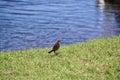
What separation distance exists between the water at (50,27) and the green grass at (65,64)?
22.7 feet

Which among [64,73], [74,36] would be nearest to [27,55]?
[64,73]

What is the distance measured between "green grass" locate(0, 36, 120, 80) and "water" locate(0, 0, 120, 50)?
6.92 metres

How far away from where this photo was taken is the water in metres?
23.9

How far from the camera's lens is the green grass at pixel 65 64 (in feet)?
37.9

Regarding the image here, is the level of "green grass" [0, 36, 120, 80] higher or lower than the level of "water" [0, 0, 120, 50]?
higher

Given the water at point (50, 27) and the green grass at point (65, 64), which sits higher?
the green grass at point (65, 64)

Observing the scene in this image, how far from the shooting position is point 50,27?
30125 mm

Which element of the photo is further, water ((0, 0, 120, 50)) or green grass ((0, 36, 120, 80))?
water ((0, 0, 120, 50))

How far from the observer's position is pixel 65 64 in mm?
12930

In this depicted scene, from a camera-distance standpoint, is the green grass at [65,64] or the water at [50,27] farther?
the water at [50,27]

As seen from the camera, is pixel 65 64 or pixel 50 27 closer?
pixel 65 64

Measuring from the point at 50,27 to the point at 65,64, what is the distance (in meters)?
17.4

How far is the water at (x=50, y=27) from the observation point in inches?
940

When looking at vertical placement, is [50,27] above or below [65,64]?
below
